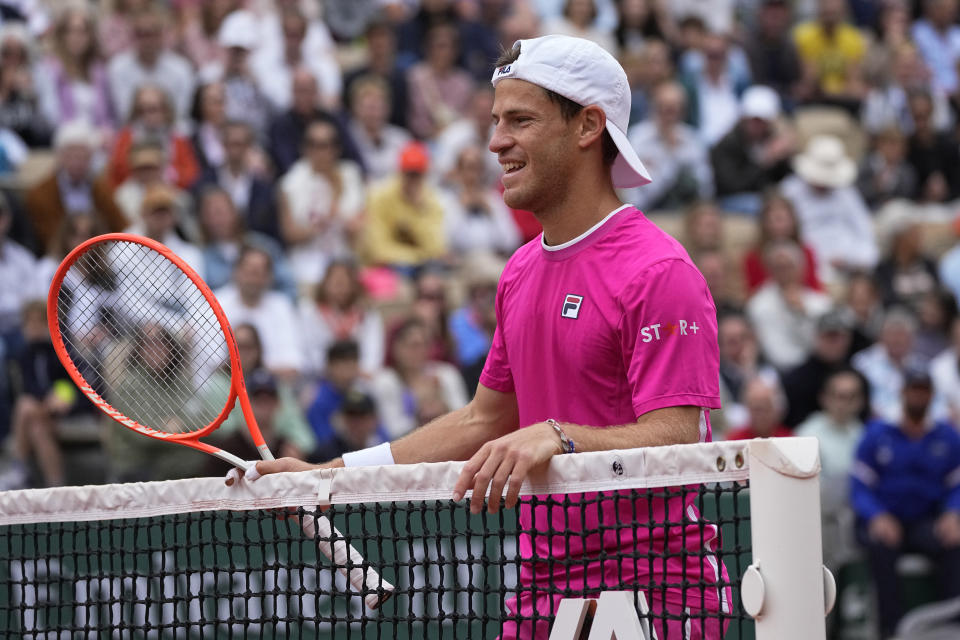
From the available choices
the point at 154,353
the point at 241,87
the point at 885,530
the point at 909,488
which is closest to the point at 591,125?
the point at 154,353

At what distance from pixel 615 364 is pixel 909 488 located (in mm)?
6808

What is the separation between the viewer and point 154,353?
570cm

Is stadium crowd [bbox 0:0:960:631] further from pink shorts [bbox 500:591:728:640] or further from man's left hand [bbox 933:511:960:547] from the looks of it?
pink shorts [bbox 500:591:728:640]

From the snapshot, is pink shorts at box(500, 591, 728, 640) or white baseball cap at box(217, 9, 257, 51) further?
white baseball cap at box(217, 9, 257, 51)

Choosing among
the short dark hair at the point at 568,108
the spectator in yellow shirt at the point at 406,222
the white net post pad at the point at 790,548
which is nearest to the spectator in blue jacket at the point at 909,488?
the spectator in yellow shirt at the point at 406,222

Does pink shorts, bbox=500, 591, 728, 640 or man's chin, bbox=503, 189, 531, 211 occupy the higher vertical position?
man's chin, bbox=503, 189, 531, 211

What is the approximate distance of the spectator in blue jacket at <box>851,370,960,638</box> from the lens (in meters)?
10.1

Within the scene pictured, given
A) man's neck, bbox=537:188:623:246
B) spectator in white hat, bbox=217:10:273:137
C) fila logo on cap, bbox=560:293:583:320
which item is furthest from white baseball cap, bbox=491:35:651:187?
spectator in white hat, bbox=217:10:273:137

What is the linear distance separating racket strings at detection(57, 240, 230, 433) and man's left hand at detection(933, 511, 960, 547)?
15.8 ft

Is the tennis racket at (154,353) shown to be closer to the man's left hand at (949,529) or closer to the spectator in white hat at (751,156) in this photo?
the man's left hand at (949,529)

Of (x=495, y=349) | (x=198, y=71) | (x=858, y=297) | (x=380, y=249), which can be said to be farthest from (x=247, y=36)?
(x=495, y=349)

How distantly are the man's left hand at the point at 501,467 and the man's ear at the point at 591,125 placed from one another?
2.96ft

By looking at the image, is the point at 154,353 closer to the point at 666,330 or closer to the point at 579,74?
the point at 579,74

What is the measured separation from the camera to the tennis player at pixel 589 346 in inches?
149
